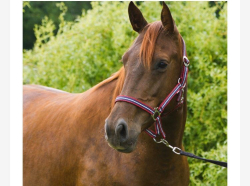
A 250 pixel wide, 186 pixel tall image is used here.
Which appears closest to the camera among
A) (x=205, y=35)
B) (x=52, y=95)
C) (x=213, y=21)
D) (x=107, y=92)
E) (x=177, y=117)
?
(x=177, y=117)

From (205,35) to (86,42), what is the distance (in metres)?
2.02

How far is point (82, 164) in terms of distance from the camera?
2639 mm

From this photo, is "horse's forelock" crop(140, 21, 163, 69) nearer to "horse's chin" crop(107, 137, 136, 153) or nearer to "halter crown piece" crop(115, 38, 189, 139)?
"halter crown piece" crop(115, 38, 189, 139)

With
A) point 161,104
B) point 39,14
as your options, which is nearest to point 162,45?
point 161,104

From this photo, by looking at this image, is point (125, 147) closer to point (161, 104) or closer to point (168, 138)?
point (161, 104)

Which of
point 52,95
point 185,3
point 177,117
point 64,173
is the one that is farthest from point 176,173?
point 185,3

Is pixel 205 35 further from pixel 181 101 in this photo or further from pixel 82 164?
pixel 82 164

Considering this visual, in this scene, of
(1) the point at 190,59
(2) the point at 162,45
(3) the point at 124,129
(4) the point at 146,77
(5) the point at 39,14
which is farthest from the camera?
(5) the point at 39,14

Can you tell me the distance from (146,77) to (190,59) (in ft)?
10.4

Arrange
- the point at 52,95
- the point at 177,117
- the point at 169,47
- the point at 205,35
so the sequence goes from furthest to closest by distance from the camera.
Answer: the point at 205,35 → the point at 52,95 → the point at 177,117 → the point at 169,47

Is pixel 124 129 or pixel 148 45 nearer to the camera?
pixel 124 129

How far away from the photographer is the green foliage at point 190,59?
4742 millimetres

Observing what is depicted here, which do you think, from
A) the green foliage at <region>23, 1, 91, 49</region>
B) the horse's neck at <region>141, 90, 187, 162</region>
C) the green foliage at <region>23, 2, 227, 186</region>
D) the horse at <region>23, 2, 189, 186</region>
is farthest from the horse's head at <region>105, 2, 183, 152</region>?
the green foliage at <region>23, 1, 91, 49</region>

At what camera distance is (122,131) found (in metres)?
2.14
